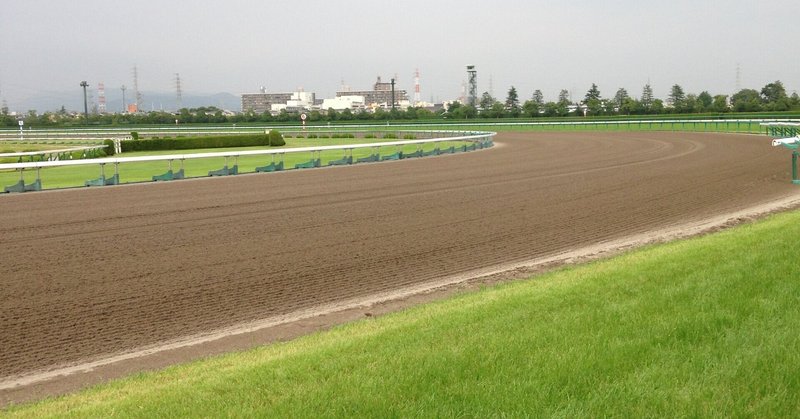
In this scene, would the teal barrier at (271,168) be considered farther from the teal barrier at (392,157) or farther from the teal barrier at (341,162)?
the teal barrier at (392,157)

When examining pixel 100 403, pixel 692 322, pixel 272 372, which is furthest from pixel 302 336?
pixel 692 322

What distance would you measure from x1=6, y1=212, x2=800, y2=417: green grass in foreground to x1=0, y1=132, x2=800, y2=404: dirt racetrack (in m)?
1.59

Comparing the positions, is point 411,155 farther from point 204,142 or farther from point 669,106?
point 669,106

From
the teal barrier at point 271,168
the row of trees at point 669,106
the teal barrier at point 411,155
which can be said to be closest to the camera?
the teal barrier at point 271,168

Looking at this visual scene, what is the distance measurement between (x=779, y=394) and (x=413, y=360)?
2.05m

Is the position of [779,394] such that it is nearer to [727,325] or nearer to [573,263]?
[727,325]

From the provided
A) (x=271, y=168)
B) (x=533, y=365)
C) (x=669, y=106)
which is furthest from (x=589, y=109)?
(x=533, y=365)

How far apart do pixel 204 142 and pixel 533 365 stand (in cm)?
4599

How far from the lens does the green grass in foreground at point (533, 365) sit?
4152mm

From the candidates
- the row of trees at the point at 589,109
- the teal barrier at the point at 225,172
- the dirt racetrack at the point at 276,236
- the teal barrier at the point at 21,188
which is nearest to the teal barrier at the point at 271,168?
the teal barrier at the point at 225,172

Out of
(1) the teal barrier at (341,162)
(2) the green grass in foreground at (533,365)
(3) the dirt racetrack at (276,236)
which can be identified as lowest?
(3) the dirt racetrack at (276,236)

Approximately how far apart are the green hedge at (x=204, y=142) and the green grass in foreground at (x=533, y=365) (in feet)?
133

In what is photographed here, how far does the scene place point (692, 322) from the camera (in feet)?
17.9

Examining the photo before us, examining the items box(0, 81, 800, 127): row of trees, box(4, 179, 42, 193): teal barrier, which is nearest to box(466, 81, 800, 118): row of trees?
box(0, 81, 800, 127): row of trees
